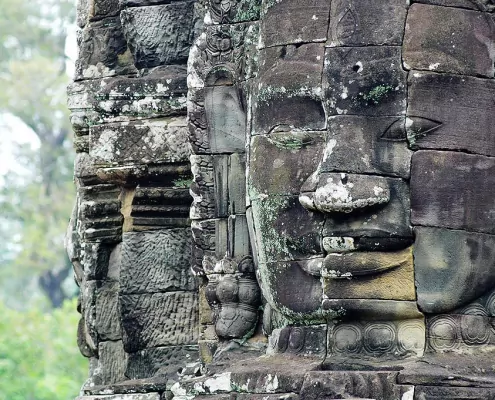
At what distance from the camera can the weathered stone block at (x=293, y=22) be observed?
10.0 meters

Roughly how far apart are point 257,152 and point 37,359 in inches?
567

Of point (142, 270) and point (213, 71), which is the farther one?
point (142, 270)

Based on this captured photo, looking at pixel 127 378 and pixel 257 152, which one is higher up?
pixel 257 152

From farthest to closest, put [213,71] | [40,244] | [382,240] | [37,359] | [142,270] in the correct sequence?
[40,244] < [37,359] < [142,270] < [213,71] < [382,240]

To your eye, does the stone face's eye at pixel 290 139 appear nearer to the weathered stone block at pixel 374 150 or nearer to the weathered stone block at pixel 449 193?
the weathered stone block at pixel 374 150

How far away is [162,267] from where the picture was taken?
12031 millimetres

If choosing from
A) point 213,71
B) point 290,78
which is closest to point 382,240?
point 290,78

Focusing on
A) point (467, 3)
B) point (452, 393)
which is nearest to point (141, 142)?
point (467, 3)

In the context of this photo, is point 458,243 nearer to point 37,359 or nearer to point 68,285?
point 37,359

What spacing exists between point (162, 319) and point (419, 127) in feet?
9.51

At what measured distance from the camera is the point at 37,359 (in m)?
24.2

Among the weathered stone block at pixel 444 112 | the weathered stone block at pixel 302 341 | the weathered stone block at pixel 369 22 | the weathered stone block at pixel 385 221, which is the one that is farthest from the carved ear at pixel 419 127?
the weathered stone block at pixel 302 341

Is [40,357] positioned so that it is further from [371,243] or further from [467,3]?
[467,3]

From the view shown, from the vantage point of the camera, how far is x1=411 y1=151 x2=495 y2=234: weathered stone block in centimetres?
970
